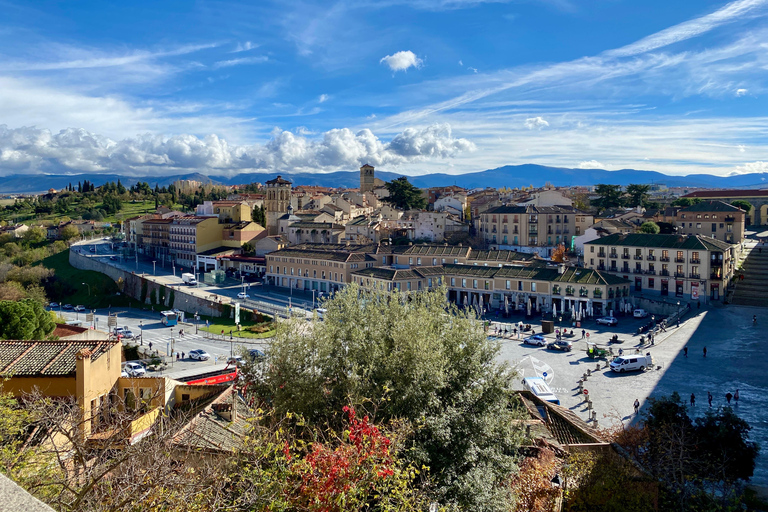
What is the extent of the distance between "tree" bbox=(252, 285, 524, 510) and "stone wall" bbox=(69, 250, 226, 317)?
1455 inches

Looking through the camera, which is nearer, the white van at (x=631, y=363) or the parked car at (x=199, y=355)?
the white van at (x=631, y=363)

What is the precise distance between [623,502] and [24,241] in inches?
3943

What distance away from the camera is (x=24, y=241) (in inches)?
3494

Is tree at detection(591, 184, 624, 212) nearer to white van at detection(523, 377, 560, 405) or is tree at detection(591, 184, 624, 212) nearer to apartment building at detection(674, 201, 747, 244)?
apartment building at detection(674, 201, 747, 244)

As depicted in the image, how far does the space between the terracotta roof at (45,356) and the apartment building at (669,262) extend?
139 feet

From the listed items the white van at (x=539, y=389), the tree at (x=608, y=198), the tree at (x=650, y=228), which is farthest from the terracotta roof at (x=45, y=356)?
the tree at (x=608, y=198)

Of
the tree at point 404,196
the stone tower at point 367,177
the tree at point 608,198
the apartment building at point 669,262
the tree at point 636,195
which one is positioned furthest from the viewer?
the stone tower at point 367,177

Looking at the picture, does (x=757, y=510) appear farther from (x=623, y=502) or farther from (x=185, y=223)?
(x=185, y=223)

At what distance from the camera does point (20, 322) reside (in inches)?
1089

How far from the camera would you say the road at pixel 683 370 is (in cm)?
2262

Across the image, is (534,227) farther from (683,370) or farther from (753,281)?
(683,370)

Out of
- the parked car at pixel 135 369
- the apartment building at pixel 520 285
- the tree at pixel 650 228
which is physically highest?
the tree at pixel 650 228

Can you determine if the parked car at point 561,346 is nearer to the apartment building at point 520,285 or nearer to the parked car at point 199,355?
the apartment building at point 520,285

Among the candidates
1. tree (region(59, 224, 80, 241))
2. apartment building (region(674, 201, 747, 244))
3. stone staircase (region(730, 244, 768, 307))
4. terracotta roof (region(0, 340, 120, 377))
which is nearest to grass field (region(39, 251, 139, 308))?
tree (region(59, 224, 80, 241))
